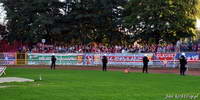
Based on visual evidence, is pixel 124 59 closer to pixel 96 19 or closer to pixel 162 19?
pixel 162 19

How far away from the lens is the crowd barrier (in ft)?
144

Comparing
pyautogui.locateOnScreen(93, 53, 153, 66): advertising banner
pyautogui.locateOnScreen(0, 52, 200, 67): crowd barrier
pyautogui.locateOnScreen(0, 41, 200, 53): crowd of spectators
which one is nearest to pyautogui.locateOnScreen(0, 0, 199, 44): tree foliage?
pyautogui.locateOnScreen(0, 41, 200, 53): crowd of spectators

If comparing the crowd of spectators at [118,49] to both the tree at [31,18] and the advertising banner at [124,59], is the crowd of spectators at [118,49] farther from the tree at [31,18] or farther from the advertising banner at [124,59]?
the tree at [31,18]

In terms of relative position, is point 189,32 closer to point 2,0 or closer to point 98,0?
point 98,0

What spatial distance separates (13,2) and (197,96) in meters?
57.4

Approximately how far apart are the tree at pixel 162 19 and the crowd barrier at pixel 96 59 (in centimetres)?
1159

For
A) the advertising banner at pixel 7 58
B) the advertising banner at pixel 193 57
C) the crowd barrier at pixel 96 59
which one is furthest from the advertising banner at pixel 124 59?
the advertising banner at pixel 7 58

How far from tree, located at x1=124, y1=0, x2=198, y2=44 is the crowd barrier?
38.0 feet

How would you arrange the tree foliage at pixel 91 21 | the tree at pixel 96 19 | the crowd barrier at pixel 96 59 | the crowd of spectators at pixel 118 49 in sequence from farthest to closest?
the tree at pixel 96 19 < the tree foliage at pixel 91 21 < the crowd of spectators at pixel 118 49 < the crowd barrier at pixel 96 59

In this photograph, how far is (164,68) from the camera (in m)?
44.0

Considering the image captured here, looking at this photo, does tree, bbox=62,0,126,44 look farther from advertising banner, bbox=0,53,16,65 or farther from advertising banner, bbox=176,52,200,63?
advertising banner, bbox=176,52,200,63

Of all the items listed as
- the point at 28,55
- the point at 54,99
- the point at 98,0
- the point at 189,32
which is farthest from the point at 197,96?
the point at 98,0

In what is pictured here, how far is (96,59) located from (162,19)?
13.1 m

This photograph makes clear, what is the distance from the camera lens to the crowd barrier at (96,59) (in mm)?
43812
